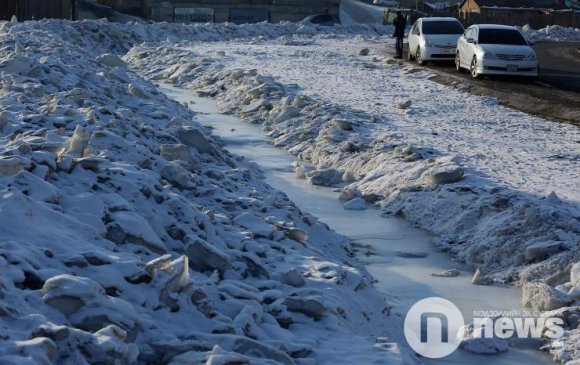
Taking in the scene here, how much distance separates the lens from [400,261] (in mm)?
10680

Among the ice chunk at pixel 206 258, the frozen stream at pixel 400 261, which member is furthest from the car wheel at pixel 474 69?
the ice chunk at pixel 206 258

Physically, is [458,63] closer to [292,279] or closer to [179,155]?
[179,155]

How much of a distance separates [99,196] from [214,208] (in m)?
2.17

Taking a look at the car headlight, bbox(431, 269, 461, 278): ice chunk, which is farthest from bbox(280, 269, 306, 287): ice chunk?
the car headlight

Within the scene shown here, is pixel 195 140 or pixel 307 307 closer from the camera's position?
pixel 307 307

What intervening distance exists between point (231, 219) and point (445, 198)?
3.74 metres

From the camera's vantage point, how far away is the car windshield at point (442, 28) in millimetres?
33500

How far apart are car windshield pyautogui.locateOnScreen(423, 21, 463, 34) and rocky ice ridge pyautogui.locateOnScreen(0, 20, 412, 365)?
22064 millimetres

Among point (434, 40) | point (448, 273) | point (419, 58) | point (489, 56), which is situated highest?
point (489, 56)

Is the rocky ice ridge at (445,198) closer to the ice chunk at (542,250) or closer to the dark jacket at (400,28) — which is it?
the ice chunk at (542,250)

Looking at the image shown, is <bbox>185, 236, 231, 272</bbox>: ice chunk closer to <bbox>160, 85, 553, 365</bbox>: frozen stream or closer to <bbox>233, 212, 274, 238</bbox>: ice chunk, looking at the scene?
<bbox>233, 212, 274, 238</bbox>: ice chunk

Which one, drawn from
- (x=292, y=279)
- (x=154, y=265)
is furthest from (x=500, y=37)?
(x=154, y=265)

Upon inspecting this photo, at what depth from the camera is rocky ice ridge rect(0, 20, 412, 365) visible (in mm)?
5730

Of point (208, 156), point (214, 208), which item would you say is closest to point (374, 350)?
point (214, 208)
